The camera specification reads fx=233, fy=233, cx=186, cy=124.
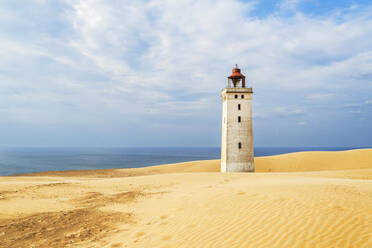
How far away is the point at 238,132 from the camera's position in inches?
1020

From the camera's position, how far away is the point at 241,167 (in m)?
25.9

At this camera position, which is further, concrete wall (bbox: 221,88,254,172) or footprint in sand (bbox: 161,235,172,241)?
concrete wall (bbox: 221,88,254,172)

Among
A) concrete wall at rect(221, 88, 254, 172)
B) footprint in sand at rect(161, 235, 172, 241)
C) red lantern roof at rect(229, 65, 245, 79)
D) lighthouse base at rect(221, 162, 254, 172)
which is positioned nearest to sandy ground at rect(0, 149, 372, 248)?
footprint in sand at rect(161, 235, 172, 241)

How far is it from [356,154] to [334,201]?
115 ft

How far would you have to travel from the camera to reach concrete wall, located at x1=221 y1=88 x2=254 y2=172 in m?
25.9

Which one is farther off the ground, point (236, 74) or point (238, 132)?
point (236, 74)

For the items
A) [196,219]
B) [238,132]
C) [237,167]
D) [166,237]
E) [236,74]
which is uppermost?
[236,74]

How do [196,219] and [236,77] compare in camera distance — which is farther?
[236,77]

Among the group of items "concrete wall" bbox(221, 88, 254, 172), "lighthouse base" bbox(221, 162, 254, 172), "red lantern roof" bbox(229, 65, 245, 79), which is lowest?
"lighthouse base" bbox(221, 162, 254, 172)

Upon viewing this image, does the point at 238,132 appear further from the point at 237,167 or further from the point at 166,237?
the point at 166,237

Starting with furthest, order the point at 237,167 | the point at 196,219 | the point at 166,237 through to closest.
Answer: the point at 237,167
the point at 196,219
the point at 166,237

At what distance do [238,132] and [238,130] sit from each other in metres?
0.22

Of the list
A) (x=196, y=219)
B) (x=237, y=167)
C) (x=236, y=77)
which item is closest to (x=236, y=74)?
(x=236, y=77)

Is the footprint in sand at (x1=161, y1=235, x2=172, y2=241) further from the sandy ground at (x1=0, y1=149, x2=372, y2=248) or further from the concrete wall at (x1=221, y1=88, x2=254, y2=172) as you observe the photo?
the concrete wall at (x1=221, y1=88, x2=254, y2=172)
